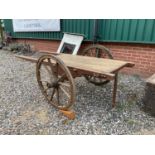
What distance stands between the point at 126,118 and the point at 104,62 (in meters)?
0.82

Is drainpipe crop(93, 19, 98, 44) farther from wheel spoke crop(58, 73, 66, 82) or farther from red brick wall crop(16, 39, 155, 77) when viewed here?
wheel spoke crop(58, 73, 66, 82)

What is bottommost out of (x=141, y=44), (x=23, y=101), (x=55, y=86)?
(x=23, y=101)

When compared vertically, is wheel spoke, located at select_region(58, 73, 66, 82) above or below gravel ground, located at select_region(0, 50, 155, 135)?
above

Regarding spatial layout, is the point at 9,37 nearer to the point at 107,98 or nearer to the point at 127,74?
the point at 127,74

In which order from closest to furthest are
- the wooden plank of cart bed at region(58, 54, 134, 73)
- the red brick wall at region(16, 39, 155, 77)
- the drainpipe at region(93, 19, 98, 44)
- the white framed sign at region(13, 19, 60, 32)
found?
the wooden plank of cart bed at region(58, 54, 134, 73)
the red brick wall at region(16, 39, 155, 77)
the drainpipe at region(93, 19, 98, 44)
the white framed sign at region(13, 19, 60, 32)

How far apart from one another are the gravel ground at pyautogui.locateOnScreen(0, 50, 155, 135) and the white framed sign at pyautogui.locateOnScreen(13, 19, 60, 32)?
87.8 inches

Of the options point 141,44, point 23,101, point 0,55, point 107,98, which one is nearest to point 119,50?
point 141,44

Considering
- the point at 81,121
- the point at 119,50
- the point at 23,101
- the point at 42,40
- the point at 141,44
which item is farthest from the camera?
the point at 42,40

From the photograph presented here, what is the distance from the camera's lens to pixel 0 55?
241 inches

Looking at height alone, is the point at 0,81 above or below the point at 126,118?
below

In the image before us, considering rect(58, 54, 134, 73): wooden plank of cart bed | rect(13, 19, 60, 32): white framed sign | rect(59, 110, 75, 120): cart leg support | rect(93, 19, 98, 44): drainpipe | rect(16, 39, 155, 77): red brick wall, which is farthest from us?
rect(13, 19, 60, 32): white framed sign

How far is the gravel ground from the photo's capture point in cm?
214

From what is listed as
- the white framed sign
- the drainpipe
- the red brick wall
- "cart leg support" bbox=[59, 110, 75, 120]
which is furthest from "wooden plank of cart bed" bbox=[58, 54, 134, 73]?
the white framed sign

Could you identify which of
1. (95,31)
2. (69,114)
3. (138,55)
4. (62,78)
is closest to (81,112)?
(69,114)
